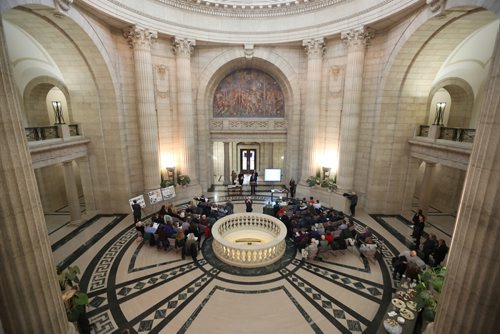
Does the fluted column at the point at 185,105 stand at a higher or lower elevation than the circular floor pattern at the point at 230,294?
higher

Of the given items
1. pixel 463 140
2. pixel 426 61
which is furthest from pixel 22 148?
pixel 426 61

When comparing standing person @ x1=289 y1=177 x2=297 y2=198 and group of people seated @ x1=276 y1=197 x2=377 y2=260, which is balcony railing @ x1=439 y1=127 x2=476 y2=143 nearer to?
group of people seated @ x1=276 y1=197 x2=377 y2=260

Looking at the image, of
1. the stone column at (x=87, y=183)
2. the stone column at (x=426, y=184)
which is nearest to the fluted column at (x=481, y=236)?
the stone column at (x=426, y=184)

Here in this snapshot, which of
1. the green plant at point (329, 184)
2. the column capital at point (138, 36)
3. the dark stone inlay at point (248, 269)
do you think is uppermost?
the column capital at point (138, 36)

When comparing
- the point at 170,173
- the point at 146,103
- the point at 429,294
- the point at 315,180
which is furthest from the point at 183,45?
the point at 429,294

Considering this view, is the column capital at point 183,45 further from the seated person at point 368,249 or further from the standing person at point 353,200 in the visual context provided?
the seated person at point 368,249

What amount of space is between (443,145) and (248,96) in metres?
10.1

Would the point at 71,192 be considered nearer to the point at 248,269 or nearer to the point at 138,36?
the point at 138,36

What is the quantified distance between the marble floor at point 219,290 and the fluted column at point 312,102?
218 inches

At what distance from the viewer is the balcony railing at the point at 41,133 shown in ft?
29.8

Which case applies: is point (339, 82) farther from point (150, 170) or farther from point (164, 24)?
point (150, 170)

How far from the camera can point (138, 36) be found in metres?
10.9

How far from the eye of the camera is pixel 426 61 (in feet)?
33.6

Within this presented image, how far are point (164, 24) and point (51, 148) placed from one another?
287 inches
